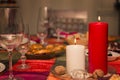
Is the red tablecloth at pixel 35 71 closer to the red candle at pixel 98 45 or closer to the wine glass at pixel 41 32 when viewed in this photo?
the red candle at pixel 98 45

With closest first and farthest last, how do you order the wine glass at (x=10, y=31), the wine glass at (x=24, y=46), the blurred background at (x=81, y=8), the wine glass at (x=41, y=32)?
1. the wine glass at (x=10, y=31)
2. the wine glass at (x=24, y=46)
3. the wine glass at (x=41, y=32)
4. the blurred background at (x=81, y=8)

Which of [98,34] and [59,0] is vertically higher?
[59,0]

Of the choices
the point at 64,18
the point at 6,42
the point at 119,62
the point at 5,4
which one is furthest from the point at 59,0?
the point at 6,42

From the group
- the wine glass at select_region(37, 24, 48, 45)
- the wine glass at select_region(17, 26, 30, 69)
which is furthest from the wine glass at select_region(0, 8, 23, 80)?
the wine glass at select_region(37, 24, 48, 45)

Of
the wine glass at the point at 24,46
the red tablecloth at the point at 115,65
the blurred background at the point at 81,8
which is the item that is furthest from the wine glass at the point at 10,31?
the blurred background at the point at 81,8

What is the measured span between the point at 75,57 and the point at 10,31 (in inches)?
9.6

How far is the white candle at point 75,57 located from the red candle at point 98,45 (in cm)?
4

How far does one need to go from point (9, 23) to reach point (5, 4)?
2.89 meters

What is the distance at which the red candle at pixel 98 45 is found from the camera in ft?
2.81

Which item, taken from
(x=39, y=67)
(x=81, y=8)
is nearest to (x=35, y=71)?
(x=39, y=67)

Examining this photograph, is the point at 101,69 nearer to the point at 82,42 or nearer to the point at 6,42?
the point at 6,42

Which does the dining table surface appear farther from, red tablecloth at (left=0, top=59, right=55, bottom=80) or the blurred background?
the blurred background

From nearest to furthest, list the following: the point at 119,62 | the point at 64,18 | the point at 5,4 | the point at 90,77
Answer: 1. the point at 90,77
2. the point at 119,62
3. the point at 64,18
4. the point at 5,4

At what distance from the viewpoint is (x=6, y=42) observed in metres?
0.82
